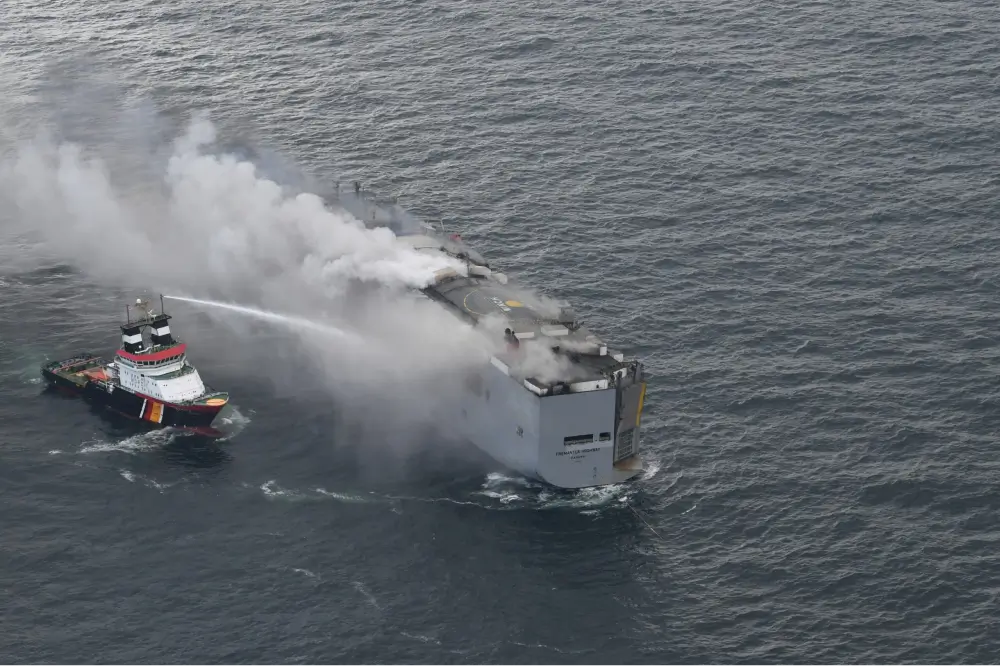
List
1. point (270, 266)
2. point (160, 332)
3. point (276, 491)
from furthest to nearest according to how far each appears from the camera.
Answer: point (270, 266), point (160, 332), point (276, 491)

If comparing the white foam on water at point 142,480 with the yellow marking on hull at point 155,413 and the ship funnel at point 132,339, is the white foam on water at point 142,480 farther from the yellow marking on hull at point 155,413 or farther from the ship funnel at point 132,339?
the ship funnel at point 132,339

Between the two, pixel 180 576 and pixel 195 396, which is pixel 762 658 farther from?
pixel 195 396

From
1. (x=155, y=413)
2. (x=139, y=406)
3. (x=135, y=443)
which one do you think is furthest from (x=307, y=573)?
(x=139, y=406)

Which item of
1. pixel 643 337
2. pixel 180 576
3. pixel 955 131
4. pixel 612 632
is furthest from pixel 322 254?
pixel 955 131

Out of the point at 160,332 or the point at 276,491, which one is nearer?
the point at 276,491

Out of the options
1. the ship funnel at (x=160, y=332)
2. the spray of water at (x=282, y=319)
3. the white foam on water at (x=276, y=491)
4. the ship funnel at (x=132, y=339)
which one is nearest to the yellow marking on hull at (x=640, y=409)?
the white foam on water at (x=276, y=491)

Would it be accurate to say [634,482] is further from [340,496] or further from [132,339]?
[132,339]

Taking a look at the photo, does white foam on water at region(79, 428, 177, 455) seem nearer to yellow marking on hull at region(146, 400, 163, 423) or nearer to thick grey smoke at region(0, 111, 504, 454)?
yellow marking on hull at region(146, 400, 163, 423)

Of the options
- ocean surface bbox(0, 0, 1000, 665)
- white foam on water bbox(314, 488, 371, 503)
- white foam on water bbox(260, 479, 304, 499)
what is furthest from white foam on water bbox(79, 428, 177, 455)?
white foam on water bbox(314, 488, 371, 503)
